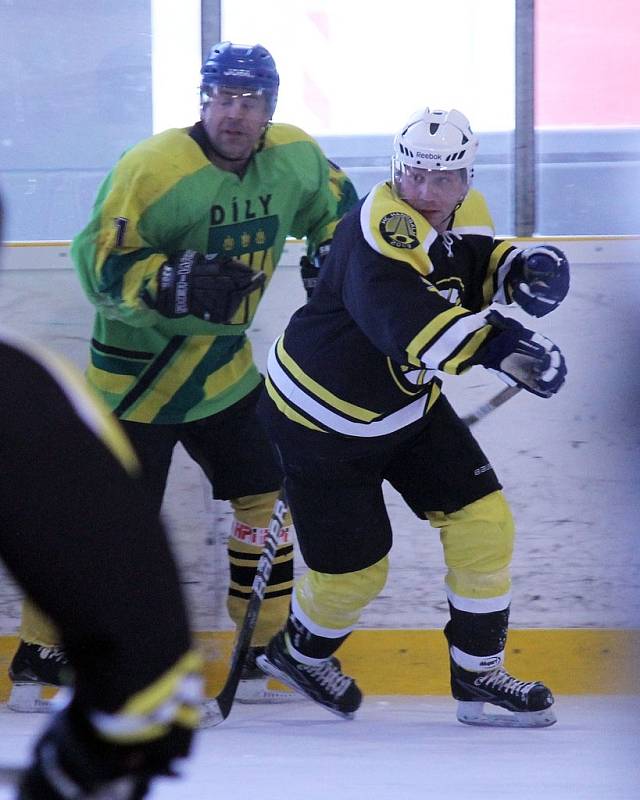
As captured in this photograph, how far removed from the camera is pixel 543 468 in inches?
116

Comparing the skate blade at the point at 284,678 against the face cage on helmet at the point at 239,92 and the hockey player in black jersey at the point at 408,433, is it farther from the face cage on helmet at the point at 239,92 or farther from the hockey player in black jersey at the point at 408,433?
the face cage on helmet at the point at 239,92

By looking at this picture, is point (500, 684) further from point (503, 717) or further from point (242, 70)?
point (242, 70)

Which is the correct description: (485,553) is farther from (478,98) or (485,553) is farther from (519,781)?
A: (478,98)

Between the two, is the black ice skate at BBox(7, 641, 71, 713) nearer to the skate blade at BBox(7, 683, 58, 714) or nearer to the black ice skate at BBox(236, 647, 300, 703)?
the skate blade at BBox(7, 683, 58, 714)

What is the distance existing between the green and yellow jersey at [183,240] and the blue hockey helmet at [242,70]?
11 cm

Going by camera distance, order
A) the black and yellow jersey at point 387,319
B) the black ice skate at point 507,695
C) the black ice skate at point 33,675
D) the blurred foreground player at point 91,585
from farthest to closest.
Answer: the black ice skate at point 33,675
the black ice skate at point 507,695
the black and yellow jersey at point 387,319
the blurred foreground player at point 91,585

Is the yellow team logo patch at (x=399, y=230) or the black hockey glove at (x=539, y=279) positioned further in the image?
the black hockey glove at (x=539, y=279)

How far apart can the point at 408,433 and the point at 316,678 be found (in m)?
0.54

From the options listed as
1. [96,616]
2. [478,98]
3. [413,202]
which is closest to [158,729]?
[96,616]

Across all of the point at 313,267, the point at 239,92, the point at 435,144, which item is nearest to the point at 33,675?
the point at 313,267

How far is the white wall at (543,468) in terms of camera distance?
294 centimetres

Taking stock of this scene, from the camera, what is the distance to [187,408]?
277 centimetres

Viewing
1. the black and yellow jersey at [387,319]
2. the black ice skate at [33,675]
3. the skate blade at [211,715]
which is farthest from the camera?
the black ice skate at [33,675]

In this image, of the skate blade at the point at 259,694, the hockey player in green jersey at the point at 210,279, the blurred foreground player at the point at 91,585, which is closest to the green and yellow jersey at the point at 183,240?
the hockey player in green jersey at the point at 210,279
